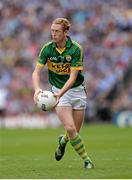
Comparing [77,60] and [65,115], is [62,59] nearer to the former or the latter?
[77,60]

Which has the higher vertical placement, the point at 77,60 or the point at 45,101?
the point at 77,60

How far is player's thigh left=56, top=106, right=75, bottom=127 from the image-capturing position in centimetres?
958

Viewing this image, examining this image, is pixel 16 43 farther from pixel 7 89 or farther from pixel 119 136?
pixel 119 136

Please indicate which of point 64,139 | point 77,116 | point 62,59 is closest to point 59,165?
point 64,139

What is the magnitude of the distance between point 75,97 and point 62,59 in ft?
2.12

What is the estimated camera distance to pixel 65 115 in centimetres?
966

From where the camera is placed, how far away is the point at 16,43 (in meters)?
27.5

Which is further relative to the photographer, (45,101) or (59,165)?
(59,165)

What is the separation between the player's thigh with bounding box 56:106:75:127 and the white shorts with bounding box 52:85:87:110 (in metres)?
0.13

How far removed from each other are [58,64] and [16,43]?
17.9 meters

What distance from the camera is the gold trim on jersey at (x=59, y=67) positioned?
980 cm

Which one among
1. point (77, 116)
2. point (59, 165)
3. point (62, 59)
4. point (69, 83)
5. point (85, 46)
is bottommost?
point (59, 165)

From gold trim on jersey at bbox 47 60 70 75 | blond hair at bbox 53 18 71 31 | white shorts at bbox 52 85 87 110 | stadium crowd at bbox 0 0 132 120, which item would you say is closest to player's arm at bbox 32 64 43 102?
gold trim on jersey at bbox 47 60 70 75

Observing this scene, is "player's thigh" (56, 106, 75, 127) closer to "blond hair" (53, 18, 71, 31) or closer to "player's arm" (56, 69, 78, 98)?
"player's arm" (56, 69, 78, 98)
